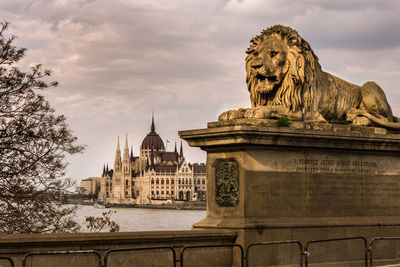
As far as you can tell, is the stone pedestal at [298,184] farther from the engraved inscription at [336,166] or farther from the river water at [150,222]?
the river water at [150,222]

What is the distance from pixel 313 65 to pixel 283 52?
2.39ft

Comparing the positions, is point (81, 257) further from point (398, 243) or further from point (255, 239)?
point (398, 243)

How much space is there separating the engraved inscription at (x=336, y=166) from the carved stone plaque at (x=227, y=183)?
1.23 meters

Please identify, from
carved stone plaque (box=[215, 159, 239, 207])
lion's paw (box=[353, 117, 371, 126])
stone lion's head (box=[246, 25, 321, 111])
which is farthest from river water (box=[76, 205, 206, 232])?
carved stone plaque (box=[215, 159, 239, 207])

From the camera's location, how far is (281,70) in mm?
12984

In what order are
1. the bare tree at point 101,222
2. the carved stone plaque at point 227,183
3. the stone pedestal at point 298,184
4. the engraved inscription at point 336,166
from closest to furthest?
the stone pedestal at point 298,184, the carved stone plaque at point 227,183, the engraved inscription at point 336,166, the bare tree at point 101,222

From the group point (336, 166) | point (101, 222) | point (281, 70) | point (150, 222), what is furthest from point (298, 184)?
point (150, 222)

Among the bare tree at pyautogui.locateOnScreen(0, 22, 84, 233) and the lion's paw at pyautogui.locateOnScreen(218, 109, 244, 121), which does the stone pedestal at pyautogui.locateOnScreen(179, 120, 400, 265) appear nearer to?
the lion's paw at pyautogui.locateOnScreen(218, 109, 244, 121)

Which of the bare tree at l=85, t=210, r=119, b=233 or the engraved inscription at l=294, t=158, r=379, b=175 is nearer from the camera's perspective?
the engraved inscription at l=294, t=158, r=379, b=175

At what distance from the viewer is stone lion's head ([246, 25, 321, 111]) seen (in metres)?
12.9

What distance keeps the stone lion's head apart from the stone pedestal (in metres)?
0.86

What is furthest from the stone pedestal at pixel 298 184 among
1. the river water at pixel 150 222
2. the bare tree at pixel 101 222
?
the river water at pixel 150 222

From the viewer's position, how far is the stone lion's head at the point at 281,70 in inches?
509

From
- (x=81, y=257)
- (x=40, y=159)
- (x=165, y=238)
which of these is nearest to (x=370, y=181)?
(x=165, y=238)
